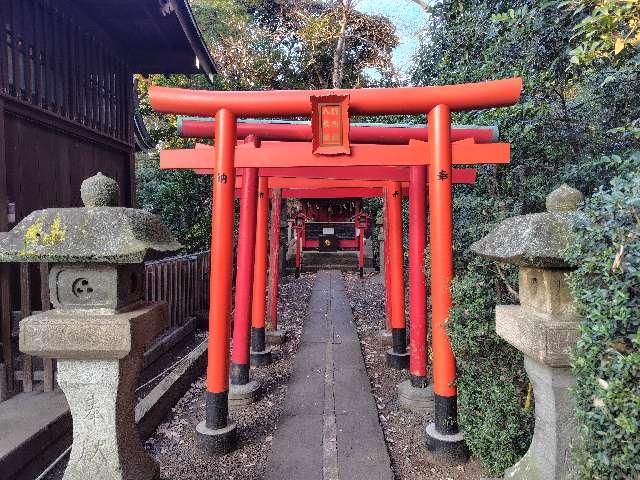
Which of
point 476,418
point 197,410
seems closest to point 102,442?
point 197,410

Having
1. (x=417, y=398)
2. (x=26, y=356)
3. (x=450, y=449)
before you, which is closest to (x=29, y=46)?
(x=26, y=356)

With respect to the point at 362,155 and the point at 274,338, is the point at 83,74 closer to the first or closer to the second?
the point at 362,155

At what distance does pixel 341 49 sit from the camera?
17.0 metres

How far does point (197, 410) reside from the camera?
16.0 feet

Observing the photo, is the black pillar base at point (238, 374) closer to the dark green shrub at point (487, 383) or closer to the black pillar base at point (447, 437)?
the black pillar base at point (447, 437)

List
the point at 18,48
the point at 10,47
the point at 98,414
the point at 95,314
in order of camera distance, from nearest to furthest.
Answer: the point at 95,314 → the point at 98,414 → the point at 10,47 → the point at 18,48

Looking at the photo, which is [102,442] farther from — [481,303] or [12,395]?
[481,303]

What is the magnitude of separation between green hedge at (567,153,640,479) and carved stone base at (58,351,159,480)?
2.56m

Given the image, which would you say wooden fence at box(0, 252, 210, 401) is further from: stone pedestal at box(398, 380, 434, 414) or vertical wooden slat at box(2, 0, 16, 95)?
stone pedestal at box(398, 380, 434, 414)

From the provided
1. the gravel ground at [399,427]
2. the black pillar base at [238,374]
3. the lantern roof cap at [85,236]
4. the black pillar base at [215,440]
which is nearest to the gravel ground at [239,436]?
the black pillar base at [215,440]

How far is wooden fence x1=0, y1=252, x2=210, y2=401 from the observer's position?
396cm

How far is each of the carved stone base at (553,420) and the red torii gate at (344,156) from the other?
43.9 inches

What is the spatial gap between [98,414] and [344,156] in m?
2.83

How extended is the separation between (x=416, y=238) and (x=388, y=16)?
1601cm
